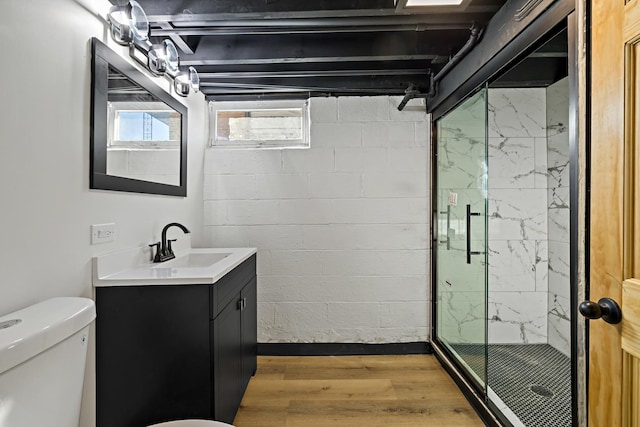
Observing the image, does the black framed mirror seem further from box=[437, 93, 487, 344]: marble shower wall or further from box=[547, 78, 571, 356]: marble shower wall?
box=[547, 78, 571, 356]: marble shower wall

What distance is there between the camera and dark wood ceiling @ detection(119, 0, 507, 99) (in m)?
1.79

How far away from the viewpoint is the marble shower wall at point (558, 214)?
9.22ft

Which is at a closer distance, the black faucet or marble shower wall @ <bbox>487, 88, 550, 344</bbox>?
the black faucet

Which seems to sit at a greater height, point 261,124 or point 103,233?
point 261,124

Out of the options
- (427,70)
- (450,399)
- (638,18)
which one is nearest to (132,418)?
(450,399)

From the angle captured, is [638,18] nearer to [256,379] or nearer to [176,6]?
[176,6]

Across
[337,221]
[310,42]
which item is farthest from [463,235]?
[310,42]

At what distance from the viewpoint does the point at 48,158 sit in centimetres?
135

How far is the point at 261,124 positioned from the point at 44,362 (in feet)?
7.79

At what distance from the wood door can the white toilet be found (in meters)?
1.27

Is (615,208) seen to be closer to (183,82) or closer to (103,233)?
(103,233)

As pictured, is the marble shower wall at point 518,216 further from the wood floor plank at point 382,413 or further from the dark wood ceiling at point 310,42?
the wood floor plank at point 382,413

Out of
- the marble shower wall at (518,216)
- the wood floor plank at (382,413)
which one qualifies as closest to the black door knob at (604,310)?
the wood floor plank at (382,413)

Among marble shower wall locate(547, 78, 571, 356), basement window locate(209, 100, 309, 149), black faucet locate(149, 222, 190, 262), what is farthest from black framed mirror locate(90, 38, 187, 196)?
marble shower wall locate(547, 78, 571, 356)
